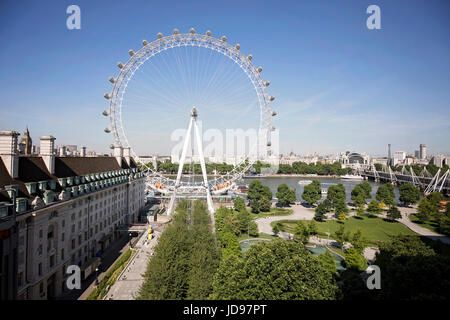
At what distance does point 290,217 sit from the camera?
121ft

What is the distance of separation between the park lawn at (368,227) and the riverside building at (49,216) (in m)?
20.1

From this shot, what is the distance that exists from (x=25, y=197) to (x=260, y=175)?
4057 inches

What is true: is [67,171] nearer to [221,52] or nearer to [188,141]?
[188,141]

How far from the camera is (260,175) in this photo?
4434 inches

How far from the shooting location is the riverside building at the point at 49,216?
11688mm

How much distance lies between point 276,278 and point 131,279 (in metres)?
11.7

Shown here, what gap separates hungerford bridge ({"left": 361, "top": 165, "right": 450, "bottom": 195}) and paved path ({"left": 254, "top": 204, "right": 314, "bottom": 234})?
140ft

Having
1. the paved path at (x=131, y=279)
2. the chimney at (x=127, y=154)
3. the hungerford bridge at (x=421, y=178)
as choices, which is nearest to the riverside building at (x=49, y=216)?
the paved path at (x=131, y=279)

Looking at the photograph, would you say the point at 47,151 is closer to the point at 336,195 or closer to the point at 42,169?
the point at 42,169

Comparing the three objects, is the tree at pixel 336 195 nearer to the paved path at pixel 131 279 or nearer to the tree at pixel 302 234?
the tree at pixel 302 234

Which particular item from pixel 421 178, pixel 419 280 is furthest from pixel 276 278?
pixel 421 178
